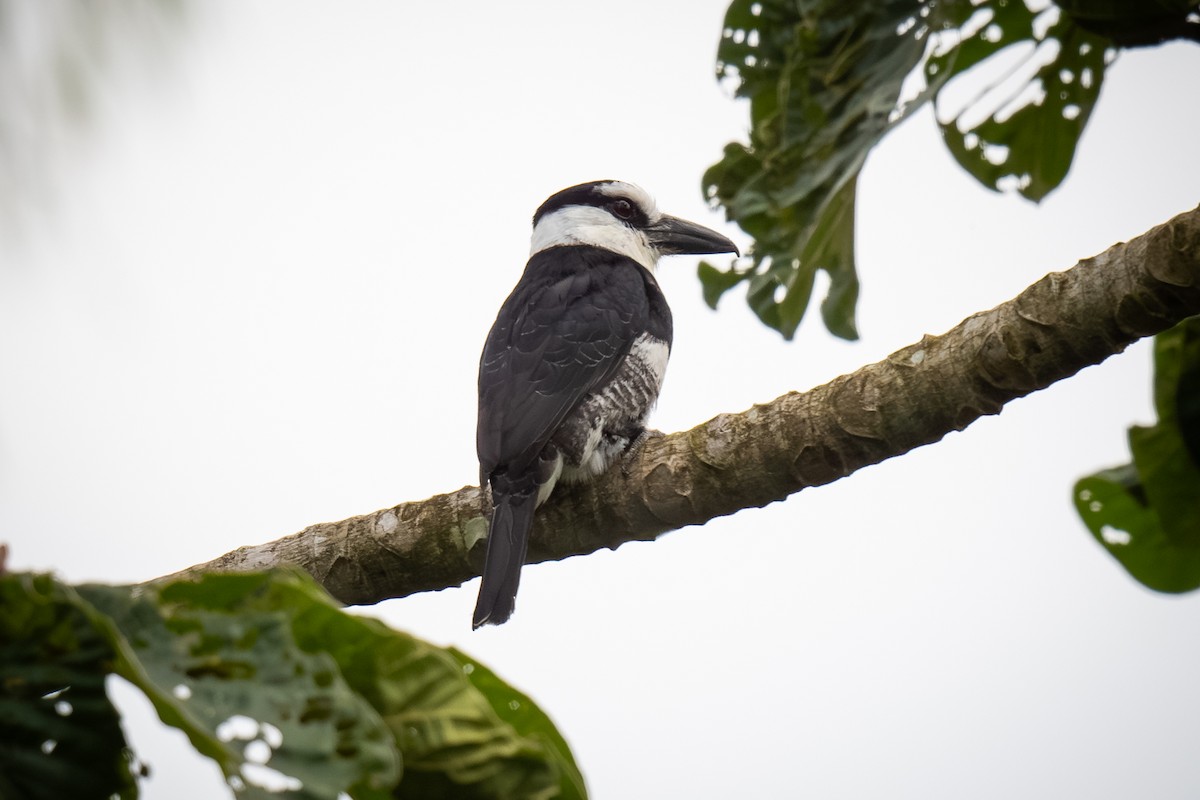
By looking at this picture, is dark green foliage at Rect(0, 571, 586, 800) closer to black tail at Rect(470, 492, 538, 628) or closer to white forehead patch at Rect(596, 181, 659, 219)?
black tail at Rect(470, 492, 538, 628)

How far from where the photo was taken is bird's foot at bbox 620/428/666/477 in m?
2.97

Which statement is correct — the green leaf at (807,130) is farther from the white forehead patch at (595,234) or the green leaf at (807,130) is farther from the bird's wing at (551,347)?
the white forehead patch at (595,234)

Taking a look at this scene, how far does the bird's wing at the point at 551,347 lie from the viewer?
334 centimetres

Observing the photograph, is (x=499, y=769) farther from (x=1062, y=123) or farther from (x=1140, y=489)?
(x=1062, y=123)

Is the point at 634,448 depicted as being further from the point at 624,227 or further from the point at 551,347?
the point at 624,227

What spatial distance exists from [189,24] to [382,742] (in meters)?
0.81

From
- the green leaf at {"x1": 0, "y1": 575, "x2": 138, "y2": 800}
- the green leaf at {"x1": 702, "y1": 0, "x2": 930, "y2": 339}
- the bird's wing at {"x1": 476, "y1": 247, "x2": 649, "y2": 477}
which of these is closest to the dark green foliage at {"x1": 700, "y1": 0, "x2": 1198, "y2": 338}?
the green leaf at {"x1": 702, "y1": 0, "x2": 930, "y2": 339}

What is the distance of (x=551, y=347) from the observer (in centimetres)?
360

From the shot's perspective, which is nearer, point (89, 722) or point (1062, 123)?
point (89, 722)

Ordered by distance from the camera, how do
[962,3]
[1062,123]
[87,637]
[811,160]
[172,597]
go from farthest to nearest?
[1062,123]
[811,160]
[962,3]
[172,597]
[87,637]

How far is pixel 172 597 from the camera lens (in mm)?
1259

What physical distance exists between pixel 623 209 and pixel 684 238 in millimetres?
289

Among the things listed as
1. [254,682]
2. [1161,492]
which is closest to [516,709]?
[254,682]

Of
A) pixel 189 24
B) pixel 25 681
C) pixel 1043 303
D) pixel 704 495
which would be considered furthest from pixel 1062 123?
pixel 25 681
